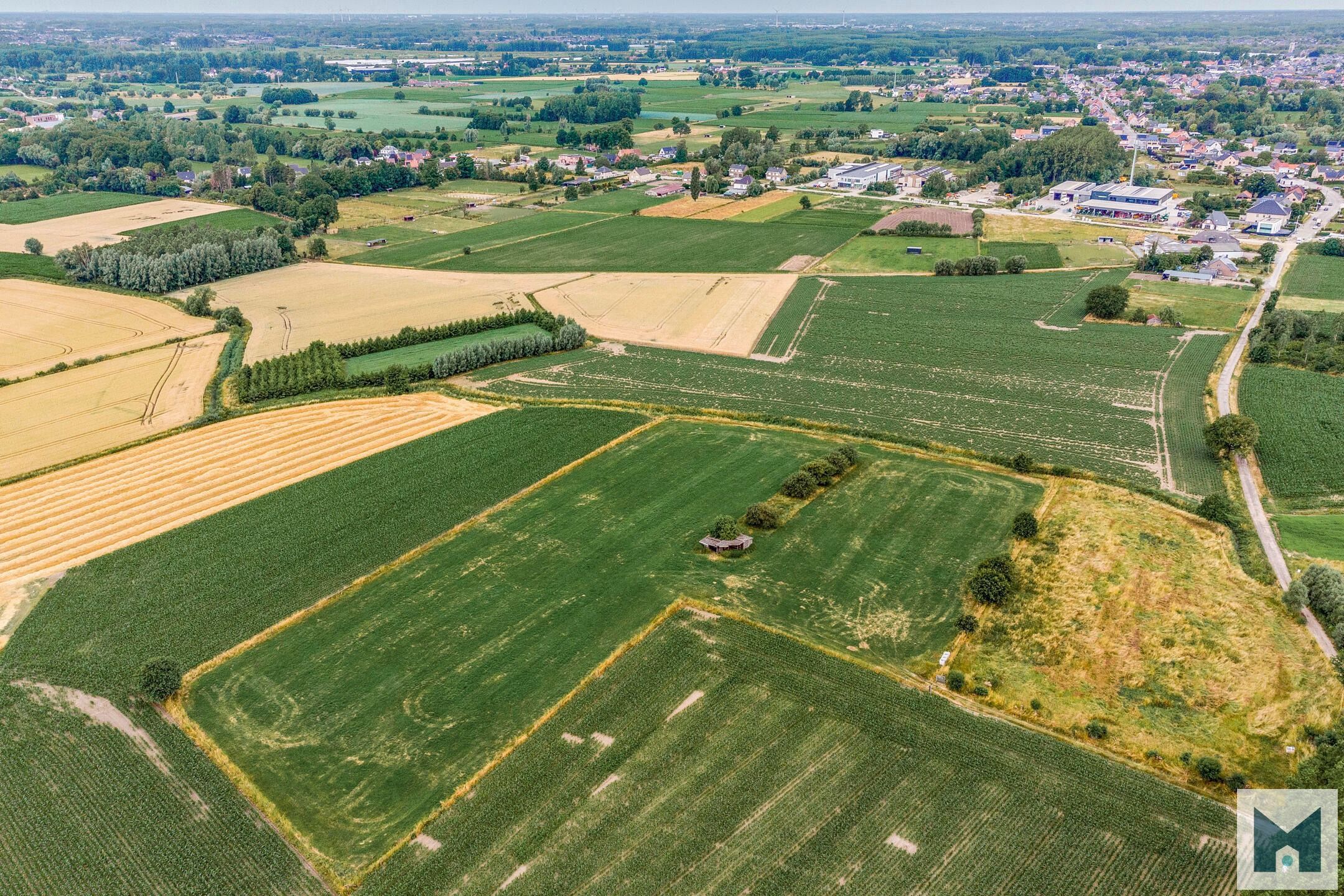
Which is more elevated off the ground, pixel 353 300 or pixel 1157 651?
pixel 353 300

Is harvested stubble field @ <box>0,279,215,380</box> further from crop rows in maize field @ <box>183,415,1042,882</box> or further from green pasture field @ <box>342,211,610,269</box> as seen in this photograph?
crop rows in maize field @ <box>183,415,1042,882</box>

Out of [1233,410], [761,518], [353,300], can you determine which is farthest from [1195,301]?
[353,300]

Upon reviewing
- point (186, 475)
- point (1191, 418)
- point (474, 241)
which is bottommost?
point (186, 475)

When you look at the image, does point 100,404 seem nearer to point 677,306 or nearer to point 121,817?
point 121,817

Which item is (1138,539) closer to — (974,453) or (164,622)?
(974,453)

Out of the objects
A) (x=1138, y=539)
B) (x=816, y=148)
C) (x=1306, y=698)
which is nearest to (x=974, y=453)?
(x=1138, y=539)

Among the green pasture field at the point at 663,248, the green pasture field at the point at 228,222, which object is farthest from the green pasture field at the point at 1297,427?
the green pasture field at the point at 228,222
